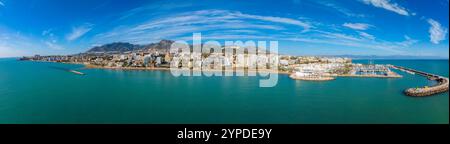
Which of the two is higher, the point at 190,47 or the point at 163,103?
the point at 190,47

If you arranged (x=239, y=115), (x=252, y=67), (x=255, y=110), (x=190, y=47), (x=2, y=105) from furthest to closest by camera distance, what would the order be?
1. (x=190, y=47)
2. (x=252, y=67)
3. (x=2, y=105)
4. (x=255, y=110)
5. (x=239, y=115)

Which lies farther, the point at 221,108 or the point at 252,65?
the point at 252,65

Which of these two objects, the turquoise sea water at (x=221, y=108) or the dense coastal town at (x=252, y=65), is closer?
the turquoise sea water at (x=221, y=108)

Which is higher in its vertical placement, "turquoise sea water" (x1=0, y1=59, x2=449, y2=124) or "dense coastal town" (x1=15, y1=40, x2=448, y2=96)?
"dense coastal town" (x1=15, y1=40, x2=448, y2=96)

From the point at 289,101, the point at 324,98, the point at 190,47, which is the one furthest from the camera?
the point at 190,47

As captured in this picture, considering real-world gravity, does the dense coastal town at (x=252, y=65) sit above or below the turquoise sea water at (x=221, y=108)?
above

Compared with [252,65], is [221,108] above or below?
below

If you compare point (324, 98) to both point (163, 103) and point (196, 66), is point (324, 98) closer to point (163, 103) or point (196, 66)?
point (163, 103)

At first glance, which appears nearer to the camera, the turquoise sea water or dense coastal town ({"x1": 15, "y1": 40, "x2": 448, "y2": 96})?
the turquoise sea water
